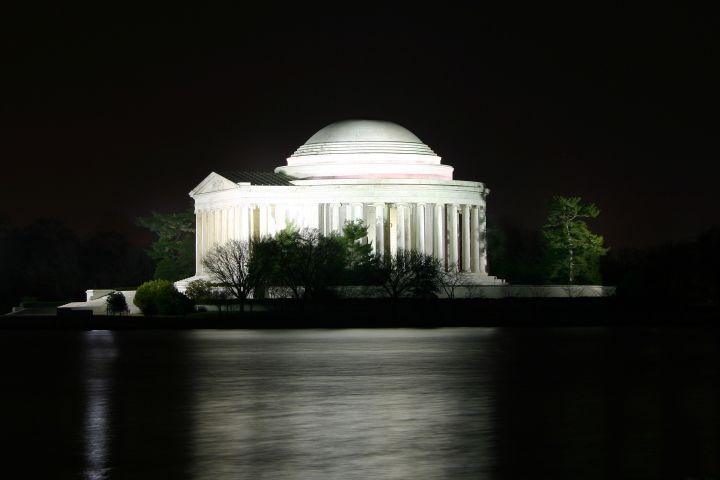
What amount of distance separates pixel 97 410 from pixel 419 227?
118644mm

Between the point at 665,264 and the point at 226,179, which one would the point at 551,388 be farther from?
the point at 226,179

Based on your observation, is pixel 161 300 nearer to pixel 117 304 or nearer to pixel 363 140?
pixel 117 304

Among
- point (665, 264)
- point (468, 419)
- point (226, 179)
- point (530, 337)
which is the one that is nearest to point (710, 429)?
point (468, 419)

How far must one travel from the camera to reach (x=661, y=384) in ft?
146

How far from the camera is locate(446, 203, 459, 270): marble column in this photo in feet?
518

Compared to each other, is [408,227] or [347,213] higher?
[347,213]

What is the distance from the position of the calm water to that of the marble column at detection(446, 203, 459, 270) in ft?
301

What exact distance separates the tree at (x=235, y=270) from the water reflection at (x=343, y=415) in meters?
62.0

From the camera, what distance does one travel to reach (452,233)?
158m

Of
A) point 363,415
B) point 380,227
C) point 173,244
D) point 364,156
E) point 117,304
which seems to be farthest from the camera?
point 173,244

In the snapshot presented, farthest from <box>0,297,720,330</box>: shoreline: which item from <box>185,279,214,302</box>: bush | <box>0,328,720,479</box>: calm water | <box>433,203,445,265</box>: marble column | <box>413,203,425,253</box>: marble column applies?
<box>0,328,720,479</box>: calm water

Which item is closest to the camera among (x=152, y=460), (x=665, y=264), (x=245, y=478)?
(x=245, y=478)

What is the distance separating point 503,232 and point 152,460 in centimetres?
16177

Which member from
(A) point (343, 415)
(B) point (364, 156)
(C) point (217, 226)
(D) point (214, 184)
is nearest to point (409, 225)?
(B) point (364, 156)
